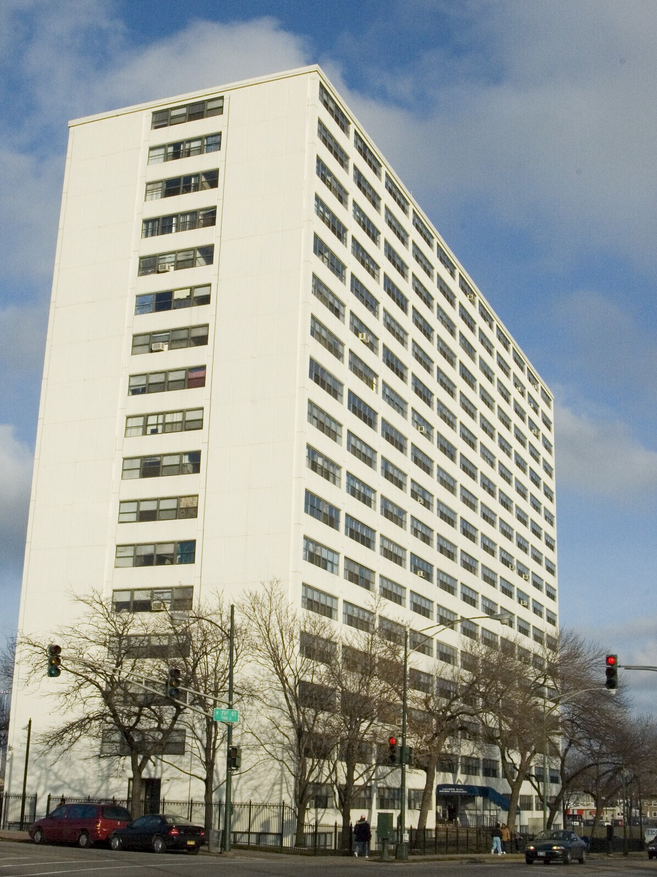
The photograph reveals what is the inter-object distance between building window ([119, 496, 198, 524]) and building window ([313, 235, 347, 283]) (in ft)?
55.1

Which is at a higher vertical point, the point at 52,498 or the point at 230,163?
the point at 230,163

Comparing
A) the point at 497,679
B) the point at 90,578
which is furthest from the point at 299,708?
the point at 90,578

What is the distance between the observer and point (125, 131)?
7100 centimetres

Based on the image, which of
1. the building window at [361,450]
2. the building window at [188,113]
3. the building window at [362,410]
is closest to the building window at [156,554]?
the building window at [361,450]

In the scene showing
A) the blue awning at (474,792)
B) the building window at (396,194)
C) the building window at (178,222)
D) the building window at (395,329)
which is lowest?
the blue awning at (474,792)

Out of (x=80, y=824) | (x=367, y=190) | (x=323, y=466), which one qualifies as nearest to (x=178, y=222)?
(x=367, y=190)

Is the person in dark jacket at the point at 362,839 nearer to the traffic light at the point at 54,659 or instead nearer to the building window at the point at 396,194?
the traffic light at the point at 54,659

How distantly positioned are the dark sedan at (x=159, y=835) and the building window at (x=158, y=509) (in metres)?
21.9

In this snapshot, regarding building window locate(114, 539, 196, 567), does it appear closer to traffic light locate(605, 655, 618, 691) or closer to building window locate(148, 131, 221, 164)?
building window locate(148, 131, 221, 164)

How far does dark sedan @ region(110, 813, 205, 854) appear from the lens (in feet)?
132

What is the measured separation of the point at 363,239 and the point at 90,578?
2900 centimetres

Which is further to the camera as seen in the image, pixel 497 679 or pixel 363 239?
pixel 363 239

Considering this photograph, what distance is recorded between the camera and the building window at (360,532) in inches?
2584

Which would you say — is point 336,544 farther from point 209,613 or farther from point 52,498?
point 52,498
